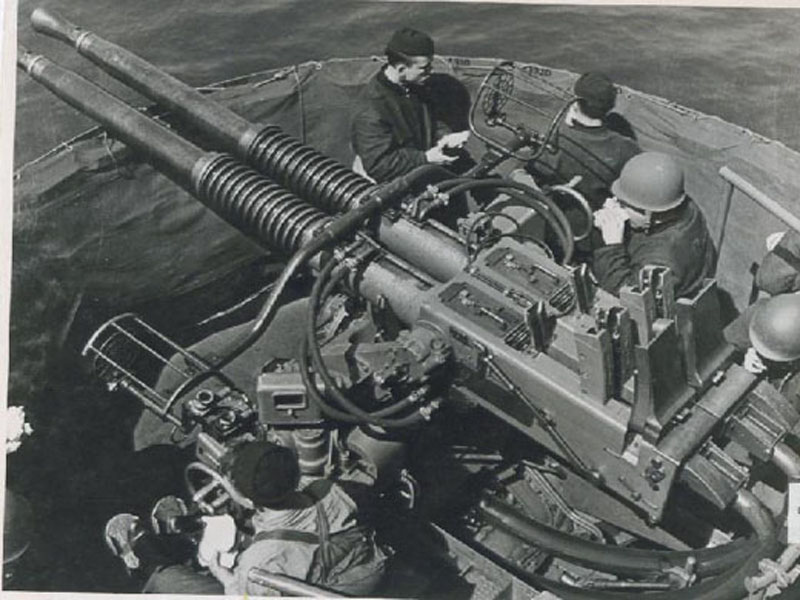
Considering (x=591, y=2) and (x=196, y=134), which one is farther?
(x=196, y=134)

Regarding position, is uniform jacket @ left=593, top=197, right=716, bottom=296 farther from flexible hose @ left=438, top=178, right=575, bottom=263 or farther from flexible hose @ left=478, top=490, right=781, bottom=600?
flexible hose @ left=478, top=490, right=781, bottom=600

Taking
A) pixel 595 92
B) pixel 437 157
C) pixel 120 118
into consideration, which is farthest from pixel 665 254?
pixel 120 118

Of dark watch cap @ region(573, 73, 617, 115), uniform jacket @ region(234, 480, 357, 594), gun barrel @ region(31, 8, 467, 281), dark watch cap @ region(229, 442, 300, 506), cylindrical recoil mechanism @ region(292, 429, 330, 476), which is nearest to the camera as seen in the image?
dark watch cap @ region(229, 442, 300, 506)

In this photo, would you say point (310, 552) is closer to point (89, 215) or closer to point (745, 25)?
point (89, 215)

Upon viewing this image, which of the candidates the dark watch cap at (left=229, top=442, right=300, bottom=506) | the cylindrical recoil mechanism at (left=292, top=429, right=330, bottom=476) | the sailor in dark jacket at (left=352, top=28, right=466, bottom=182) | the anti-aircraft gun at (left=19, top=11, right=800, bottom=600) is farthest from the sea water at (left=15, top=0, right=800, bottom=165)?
the dark watch cap at (left=229, top=442, right=300, bottom=506)

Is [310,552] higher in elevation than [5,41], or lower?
lower

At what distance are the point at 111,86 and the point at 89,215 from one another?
96 cm

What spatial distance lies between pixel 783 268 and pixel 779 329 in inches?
21.8

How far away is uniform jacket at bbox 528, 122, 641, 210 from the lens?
4.09 m

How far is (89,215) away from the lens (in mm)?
4367

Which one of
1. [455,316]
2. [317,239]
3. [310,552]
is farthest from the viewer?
[317,239]

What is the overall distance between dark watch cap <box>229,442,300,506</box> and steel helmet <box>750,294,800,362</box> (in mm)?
1504

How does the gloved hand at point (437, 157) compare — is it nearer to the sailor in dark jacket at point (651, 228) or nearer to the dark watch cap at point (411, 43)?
the dark watch cap at point (411, 43)

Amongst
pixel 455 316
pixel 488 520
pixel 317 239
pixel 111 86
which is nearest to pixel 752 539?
pixel 488 520
